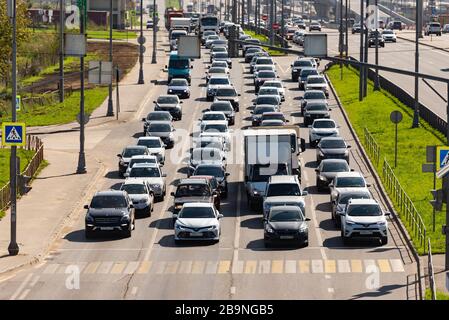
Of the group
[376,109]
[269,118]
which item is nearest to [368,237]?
[269,118]

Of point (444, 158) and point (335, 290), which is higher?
point (444, 158)

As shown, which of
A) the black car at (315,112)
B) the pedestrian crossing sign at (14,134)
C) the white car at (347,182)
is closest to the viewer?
the pedestrian crossing sign at (14,134)

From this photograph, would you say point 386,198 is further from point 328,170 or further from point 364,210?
point 364,210

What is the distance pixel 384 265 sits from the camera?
136 ft

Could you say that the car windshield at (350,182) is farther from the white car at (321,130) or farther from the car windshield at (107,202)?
the white car at (321,130)

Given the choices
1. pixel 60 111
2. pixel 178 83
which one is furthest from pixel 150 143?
pixel 178 83

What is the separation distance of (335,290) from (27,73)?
8530 cm

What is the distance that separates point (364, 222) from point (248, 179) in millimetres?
10165

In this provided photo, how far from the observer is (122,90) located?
94938 millimetres

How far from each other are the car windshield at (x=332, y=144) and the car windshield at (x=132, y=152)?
8272 mm

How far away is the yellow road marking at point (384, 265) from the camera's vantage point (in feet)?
134

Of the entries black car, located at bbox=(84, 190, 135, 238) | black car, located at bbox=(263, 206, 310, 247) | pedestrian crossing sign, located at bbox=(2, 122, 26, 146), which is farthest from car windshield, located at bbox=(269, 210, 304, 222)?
pedestrian crossing sign, located at bbox=(2, 122, 26, 146)

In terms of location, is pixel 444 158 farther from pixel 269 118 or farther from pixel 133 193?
pixel 269 118

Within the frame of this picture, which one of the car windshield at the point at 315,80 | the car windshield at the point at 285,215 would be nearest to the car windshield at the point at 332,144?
the car windshield at the point at 285,215
